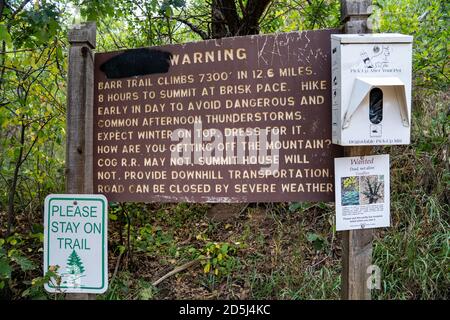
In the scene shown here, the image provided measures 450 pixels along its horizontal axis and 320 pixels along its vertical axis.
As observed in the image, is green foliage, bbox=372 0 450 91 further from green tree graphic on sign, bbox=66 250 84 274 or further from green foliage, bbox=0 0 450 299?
green tree graphic on sign, bbox=66 250 84 274

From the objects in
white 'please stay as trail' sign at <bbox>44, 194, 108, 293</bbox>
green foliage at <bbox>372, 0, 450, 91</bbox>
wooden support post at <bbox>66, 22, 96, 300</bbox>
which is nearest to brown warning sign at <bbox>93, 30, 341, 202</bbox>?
wooden support post at <bbox>66, 22, 96, 300</bbox>

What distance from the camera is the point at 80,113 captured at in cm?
247

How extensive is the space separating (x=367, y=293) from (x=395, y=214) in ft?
5.43

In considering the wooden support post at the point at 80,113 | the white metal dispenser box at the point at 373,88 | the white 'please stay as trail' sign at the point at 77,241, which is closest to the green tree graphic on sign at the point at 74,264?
the white 'please stay as trail' sign at the point at 77,241

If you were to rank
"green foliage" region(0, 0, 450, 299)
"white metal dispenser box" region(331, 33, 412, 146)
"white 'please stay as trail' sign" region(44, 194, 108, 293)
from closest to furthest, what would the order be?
"white metal dispenser box" region(331, 33, 412, 146) → "white 'please stay as trail' sign" region(44, 194, 108, 293) → "green foliage" region(0, 0, 450, 299)

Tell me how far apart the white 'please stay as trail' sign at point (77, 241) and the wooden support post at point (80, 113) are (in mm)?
117

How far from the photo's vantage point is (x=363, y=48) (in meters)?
1.97

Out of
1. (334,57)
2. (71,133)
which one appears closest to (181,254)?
(71,133)

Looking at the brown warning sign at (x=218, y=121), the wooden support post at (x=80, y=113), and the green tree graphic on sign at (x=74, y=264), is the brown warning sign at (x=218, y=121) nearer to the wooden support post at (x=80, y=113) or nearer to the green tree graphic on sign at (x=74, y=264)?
the wooden support post at (x=80, y=113)

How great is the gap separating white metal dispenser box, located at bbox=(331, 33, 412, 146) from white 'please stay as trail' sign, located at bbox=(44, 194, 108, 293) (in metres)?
1.51

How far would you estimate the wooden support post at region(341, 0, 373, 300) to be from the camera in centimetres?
211

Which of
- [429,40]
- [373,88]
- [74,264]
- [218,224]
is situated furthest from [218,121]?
[429,40]

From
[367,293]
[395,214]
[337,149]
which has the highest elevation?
[337,149]

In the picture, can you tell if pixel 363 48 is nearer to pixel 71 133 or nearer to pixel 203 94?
pixel 203 94
